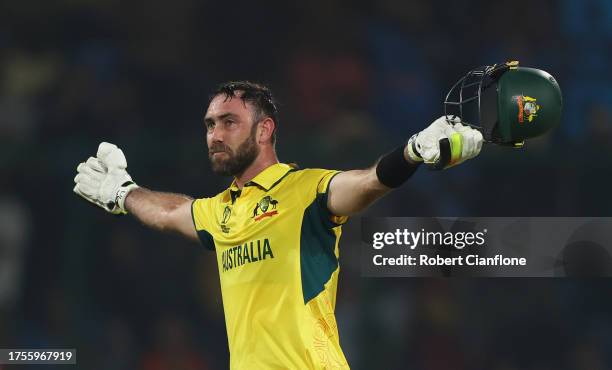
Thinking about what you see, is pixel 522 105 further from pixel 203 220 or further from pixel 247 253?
pixel 203 220

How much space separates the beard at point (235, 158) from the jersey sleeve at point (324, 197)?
424 millimetres

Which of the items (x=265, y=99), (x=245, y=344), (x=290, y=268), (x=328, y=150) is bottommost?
(x=245, y=344)

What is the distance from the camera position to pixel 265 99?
457 cm

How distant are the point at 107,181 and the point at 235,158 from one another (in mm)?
1085

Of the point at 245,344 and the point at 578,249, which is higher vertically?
the point at 578,249

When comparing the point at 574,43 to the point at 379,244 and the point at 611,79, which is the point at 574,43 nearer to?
the point at 611,79

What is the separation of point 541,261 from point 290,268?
3221mm

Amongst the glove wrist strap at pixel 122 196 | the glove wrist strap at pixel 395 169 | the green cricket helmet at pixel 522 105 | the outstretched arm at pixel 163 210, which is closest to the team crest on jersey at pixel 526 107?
the green cricket helmet at pixel 522 105

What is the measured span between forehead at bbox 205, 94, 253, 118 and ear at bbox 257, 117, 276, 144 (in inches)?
3.4

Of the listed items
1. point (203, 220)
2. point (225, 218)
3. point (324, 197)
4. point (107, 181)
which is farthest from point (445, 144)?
point (107, 181)

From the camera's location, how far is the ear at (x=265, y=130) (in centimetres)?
448

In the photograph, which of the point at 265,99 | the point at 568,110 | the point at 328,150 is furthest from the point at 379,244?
the point at 265,99

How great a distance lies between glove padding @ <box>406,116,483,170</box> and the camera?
346 centimetres

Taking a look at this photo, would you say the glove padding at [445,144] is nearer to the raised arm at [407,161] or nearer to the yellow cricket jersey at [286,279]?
the raised arm at [407,161]
